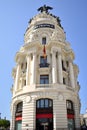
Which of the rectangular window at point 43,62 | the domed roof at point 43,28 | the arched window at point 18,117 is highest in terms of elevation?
the domed roof at point 43,28

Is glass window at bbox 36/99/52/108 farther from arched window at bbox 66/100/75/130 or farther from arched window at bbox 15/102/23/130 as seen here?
arched window at bbox 15/102/23/130

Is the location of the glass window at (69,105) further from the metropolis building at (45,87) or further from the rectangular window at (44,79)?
the rectangular window at (44,79)

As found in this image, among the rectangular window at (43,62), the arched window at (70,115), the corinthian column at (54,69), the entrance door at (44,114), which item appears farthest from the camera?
the rectangular window at (43,62)

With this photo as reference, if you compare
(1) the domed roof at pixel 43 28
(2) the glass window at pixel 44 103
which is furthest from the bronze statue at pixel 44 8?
(2) the glass window at pixel 44 103

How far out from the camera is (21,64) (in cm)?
4853

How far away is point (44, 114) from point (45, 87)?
18.2ft

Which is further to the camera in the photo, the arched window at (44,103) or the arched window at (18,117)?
the arched window at (18,117)

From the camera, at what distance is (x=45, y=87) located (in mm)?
39094

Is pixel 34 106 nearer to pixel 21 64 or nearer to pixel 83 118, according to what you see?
pixel 21 64

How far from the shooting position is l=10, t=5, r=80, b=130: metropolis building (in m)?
36.5

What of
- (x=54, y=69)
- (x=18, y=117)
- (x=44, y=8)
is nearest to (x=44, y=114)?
(x=18, y=117)

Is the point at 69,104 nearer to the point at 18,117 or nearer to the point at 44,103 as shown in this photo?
the point at 44,103

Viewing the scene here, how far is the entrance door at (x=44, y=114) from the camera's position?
3597cm

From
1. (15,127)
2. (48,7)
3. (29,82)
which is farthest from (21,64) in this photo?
(48,7)
